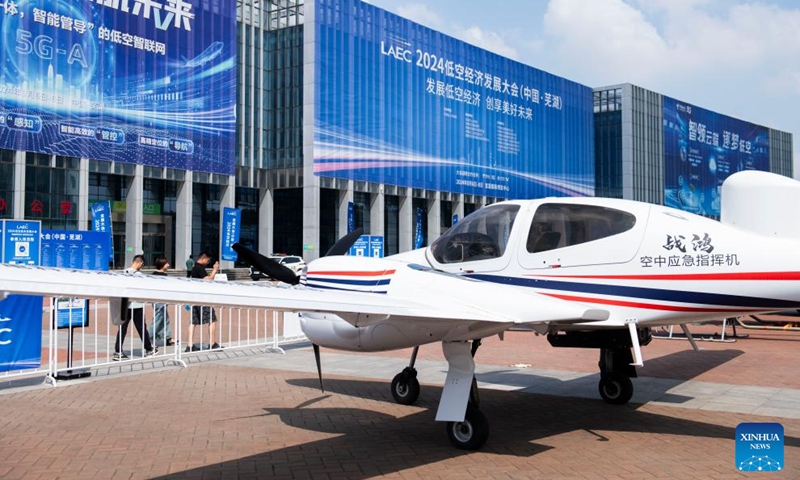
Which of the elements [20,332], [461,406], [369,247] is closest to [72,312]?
[20,332]

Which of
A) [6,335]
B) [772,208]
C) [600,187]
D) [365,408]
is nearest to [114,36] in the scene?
[6,335]

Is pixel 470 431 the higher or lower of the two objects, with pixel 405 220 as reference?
lower

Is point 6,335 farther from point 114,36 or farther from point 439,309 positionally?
point 114,36

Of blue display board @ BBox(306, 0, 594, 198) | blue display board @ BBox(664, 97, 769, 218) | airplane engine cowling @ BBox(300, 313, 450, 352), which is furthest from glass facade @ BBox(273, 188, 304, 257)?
airplane engine cowling @ BBox(300, 313, 450, 352)

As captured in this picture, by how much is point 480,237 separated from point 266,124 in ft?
176

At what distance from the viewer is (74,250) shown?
12.8m

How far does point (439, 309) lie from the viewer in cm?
756

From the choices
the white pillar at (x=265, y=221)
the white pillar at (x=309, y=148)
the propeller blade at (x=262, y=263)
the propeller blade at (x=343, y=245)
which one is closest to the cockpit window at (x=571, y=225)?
the propeller blade at (x=343, y=245)

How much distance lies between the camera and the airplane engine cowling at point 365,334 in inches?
316

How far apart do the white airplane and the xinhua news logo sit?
3.75 meters

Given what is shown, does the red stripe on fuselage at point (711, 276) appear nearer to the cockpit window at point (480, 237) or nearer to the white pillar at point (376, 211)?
the cockpit window at point (480, 237)

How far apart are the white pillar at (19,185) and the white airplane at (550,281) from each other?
39.3 meters

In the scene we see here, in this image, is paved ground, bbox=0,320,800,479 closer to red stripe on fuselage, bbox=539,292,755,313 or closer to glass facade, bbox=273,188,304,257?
red stripe on fuselage, bbox=539,292,755,313

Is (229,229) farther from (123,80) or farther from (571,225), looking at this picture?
(123,80)
